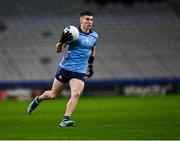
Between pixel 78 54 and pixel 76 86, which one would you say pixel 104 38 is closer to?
pixel 78 54

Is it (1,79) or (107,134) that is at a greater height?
(107,134)

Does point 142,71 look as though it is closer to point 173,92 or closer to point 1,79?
point 173,92

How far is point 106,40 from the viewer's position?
3594cm

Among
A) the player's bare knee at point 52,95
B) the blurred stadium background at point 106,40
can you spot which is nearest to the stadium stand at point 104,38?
the blurred stadium background at point 106,40

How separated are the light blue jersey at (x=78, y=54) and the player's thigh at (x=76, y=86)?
22 cm

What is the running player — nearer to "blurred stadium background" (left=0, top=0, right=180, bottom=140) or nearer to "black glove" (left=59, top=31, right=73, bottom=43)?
"black glove" (left=59, top=31, right=73, bottom=43)

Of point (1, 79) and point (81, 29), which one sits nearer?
point (81, 29)

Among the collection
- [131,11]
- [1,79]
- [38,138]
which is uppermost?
[38,138]

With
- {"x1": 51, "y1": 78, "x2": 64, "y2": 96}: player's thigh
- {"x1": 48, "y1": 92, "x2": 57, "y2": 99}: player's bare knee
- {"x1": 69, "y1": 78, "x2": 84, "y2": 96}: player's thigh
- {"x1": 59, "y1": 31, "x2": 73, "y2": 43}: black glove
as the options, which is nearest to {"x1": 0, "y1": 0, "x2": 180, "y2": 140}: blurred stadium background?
{"x1": 48, "y1": 92, "x2": 57, "y2": 99}: player's bare knee

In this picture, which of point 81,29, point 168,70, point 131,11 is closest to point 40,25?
point 131,11

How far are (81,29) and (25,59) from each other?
72.9 feet

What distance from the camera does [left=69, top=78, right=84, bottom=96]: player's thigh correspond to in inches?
510

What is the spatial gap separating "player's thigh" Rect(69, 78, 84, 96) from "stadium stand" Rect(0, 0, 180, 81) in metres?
21.2

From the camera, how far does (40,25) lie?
120 feet
